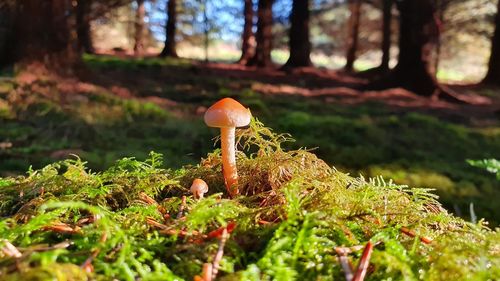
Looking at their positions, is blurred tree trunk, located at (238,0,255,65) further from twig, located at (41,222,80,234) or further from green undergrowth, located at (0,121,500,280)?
twig, located at (41,222,80,234)

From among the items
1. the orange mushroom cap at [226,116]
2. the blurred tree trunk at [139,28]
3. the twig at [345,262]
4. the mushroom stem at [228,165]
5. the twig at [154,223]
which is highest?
the blurred tree trunk at [139,28]

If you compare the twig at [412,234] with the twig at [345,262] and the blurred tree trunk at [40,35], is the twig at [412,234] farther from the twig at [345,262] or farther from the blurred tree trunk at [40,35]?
the blurred tree trunk at [40,35]

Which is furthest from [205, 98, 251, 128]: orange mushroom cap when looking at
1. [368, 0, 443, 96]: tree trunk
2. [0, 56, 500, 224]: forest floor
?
[368, 0, 443, 96]: tree trunk

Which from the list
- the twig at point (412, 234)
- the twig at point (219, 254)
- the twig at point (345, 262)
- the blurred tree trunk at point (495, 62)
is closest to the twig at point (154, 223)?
the twig at point (219, 254)

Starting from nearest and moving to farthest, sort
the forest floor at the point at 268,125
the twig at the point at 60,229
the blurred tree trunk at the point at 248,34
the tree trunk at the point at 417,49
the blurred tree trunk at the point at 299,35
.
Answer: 1. the twig at the point at 60,229
2. the forest floor at the point at 268,125
3. the tree trunk at the point at 417,49
4. the blurred tree trunk at the point at 299,35
5. the blurred tree trunk at the point at 248,34

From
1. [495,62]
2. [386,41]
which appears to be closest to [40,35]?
[386,41]

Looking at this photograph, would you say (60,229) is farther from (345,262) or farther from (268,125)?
(268,125)
